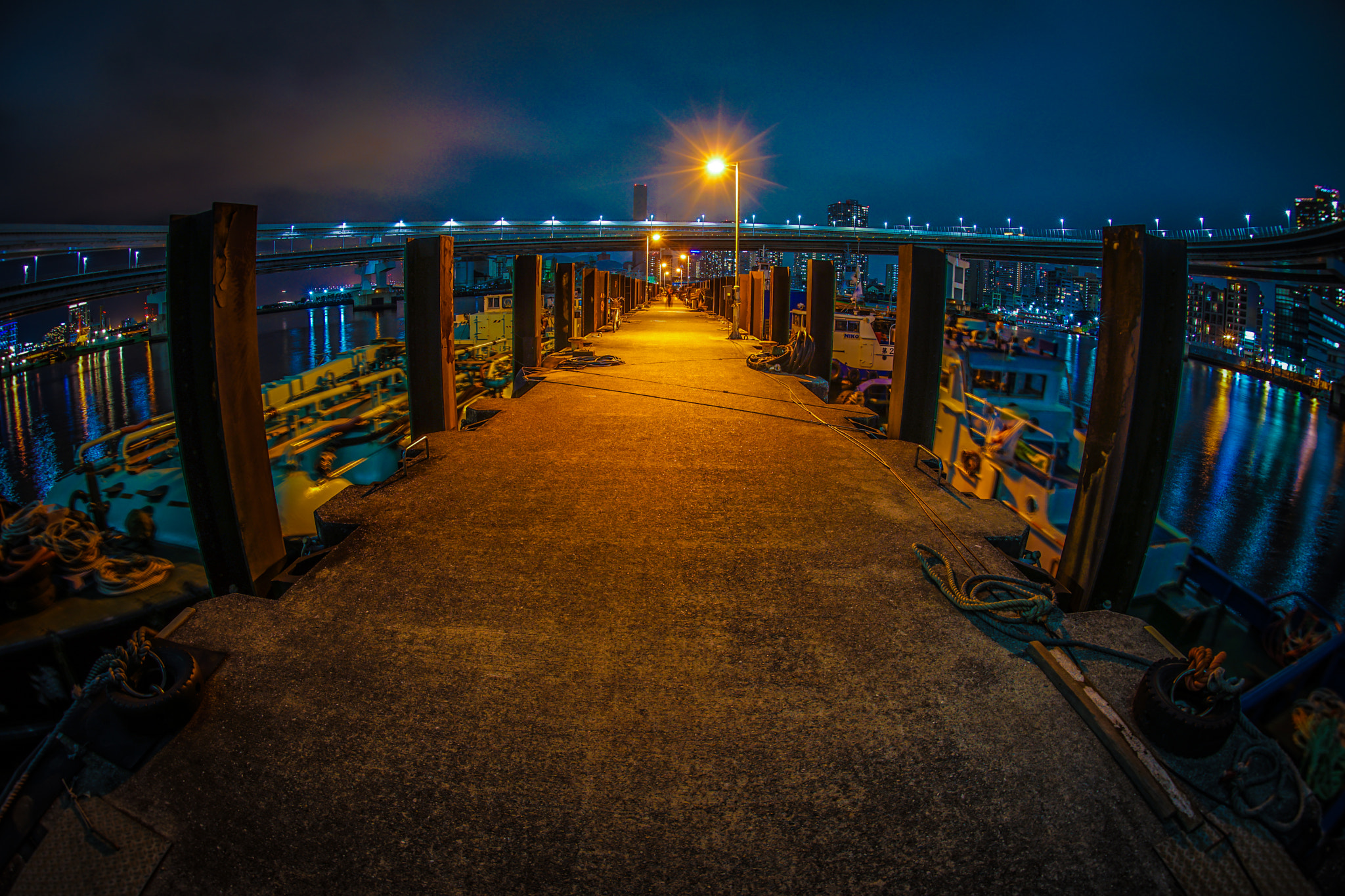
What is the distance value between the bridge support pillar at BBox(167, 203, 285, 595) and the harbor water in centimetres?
1404

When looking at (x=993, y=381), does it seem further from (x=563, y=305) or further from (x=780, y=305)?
(x=563, y=305)

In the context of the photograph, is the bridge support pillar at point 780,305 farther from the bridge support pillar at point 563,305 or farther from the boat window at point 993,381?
the boat window at point 993,381

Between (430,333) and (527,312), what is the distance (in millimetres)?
4841

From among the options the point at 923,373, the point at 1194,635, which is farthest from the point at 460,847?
the point at 1194,635

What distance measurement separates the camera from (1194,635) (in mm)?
Answer: 12438

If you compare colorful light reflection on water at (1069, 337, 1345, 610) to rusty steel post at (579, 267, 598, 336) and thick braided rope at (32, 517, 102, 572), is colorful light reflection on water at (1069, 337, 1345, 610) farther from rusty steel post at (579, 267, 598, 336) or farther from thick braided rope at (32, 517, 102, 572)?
thick braided rope at (32, 517, 102, 572)

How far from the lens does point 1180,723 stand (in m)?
1.93

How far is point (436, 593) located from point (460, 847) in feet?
4.71

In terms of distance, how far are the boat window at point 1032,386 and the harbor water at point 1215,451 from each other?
2335mm

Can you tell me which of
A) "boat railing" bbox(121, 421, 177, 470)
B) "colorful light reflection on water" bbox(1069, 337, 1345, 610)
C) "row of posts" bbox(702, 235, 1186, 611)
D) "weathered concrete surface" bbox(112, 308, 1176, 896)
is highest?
"row of posts" bbox(702, 235, 1186, 611)

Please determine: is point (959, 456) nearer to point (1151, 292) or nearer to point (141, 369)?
point (1151, 292)

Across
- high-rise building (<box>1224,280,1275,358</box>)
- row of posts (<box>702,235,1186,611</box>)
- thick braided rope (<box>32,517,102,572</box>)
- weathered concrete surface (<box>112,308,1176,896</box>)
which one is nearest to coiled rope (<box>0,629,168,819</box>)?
weathered concrete surface (<box>112,308,1176,896</box>)

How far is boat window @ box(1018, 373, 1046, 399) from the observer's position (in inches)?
684

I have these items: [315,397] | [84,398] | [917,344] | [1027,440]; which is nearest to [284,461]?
[315,397]
